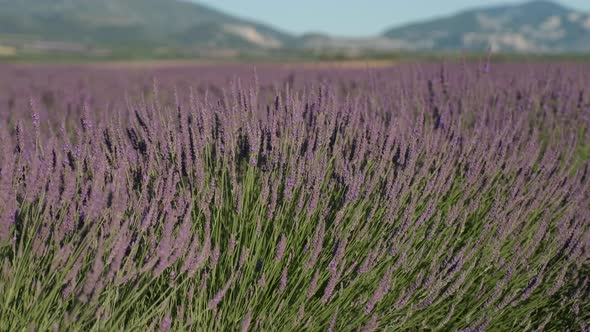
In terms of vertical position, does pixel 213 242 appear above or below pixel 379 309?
above

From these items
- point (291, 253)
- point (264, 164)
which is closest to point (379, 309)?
point (291, 253)

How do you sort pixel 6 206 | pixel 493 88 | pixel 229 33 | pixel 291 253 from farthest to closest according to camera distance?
pixel 229 33 → pixel 493 88 → pixel 291 253 → pixel 6 206

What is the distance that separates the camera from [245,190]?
2104 millimetres

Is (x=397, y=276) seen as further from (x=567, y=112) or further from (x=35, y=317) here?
(x=567, y=112)

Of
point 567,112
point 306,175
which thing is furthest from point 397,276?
point 567,112

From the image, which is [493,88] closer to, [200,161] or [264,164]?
[264,164]

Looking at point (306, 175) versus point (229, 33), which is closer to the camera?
point (306, 175)

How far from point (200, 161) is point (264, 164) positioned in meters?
0.33

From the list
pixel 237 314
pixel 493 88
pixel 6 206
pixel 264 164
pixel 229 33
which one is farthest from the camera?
pixel 229 33

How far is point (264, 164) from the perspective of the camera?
7.23 ft

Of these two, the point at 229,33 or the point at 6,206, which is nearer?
the point at 6,206

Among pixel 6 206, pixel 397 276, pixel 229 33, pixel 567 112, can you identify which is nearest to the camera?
pixel 6 206

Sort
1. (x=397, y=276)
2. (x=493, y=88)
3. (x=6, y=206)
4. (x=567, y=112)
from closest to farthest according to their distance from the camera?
(x=6, y=206)
(x=397, y=276)
(x=567, y=112)
(x=493, y=88)

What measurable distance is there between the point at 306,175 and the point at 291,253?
0.35 metres
